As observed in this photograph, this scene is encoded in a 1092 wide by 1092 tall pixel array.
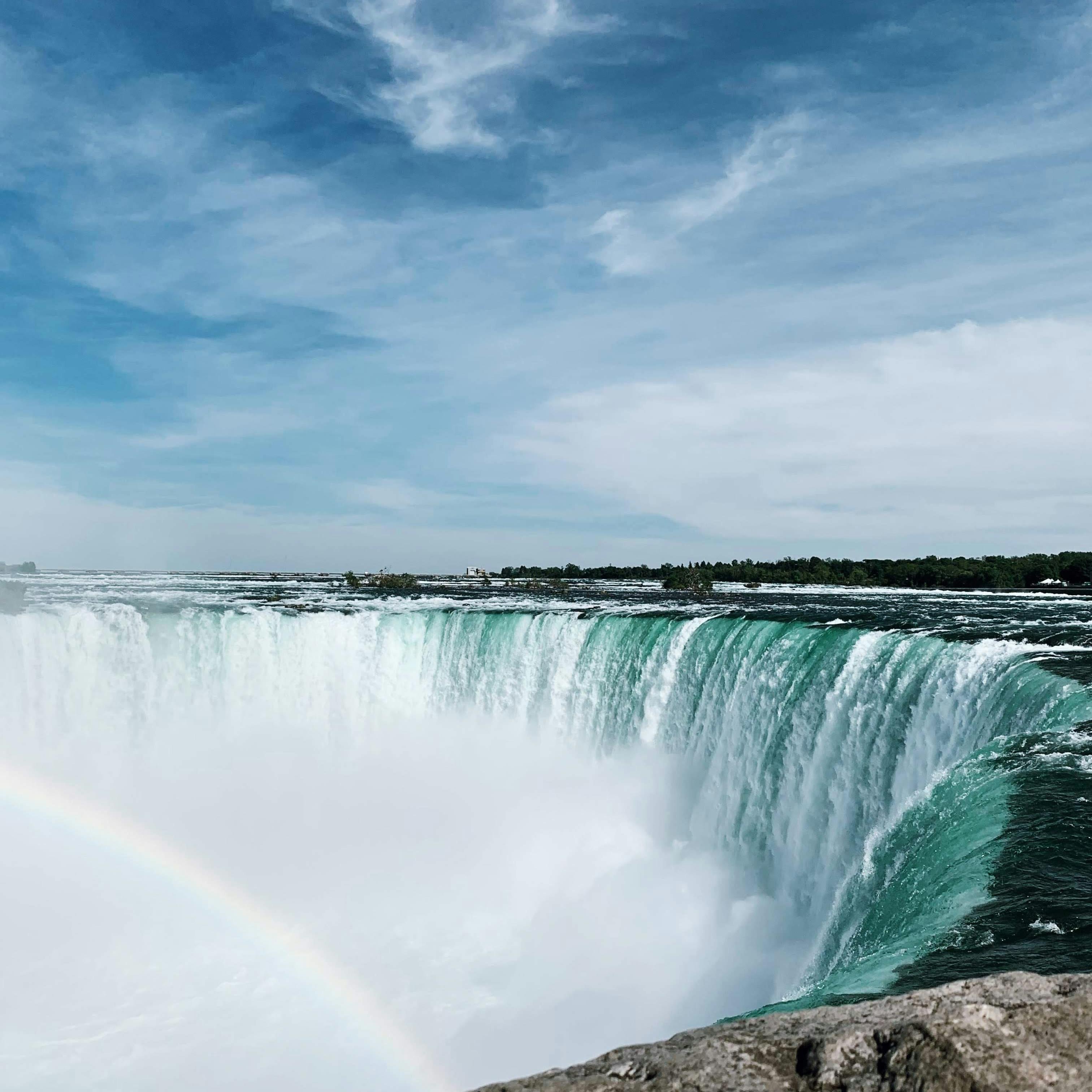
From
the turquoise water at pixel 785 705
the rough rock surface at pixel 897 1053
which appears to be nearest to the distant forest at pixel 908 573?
the turquoise water at pixel 785 705

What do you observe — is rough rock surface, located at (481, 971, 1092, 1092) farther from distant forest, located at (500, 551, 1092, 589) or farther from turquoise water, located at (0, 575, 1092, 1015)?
distant forest, located at (500, 551, 1092, 589)

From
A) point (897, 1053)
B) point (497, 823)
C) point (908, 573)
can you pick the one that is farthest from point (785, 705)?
point (908, 573)

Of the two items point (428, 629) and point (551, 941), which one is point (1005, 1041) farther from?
point (428, 629)

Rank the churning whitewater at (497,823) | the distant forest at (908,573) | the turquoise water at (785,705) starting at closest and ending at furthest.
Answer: the turquoise water at (785,705) < the churning whitewater at (497,823) < the distant forest at (908,573)

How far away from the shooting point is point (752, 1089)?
2328 millimetres

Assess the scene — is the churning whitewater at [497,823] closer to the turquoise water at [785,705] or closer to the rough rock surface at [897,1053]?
the turquoise water at [785,705]

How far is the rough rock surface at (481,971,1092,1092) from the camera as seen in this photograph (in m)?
2.23

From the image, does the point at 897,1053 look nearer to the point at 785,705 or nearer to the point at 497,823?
the point at 785,705

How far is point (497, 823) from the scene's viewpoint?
19.2 m

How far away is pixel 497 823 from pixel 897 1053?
1763 cm

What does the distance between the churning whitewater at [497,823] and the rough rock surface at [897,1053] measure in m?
2.05

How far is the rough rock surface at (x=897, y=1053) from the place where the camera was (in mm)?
2229

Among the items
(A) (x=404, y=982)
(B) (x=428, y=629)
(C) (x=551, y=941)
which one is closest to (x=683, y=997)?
(C) (x=551, y=941)

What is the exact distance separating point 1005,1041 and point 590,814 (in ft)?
56.3
